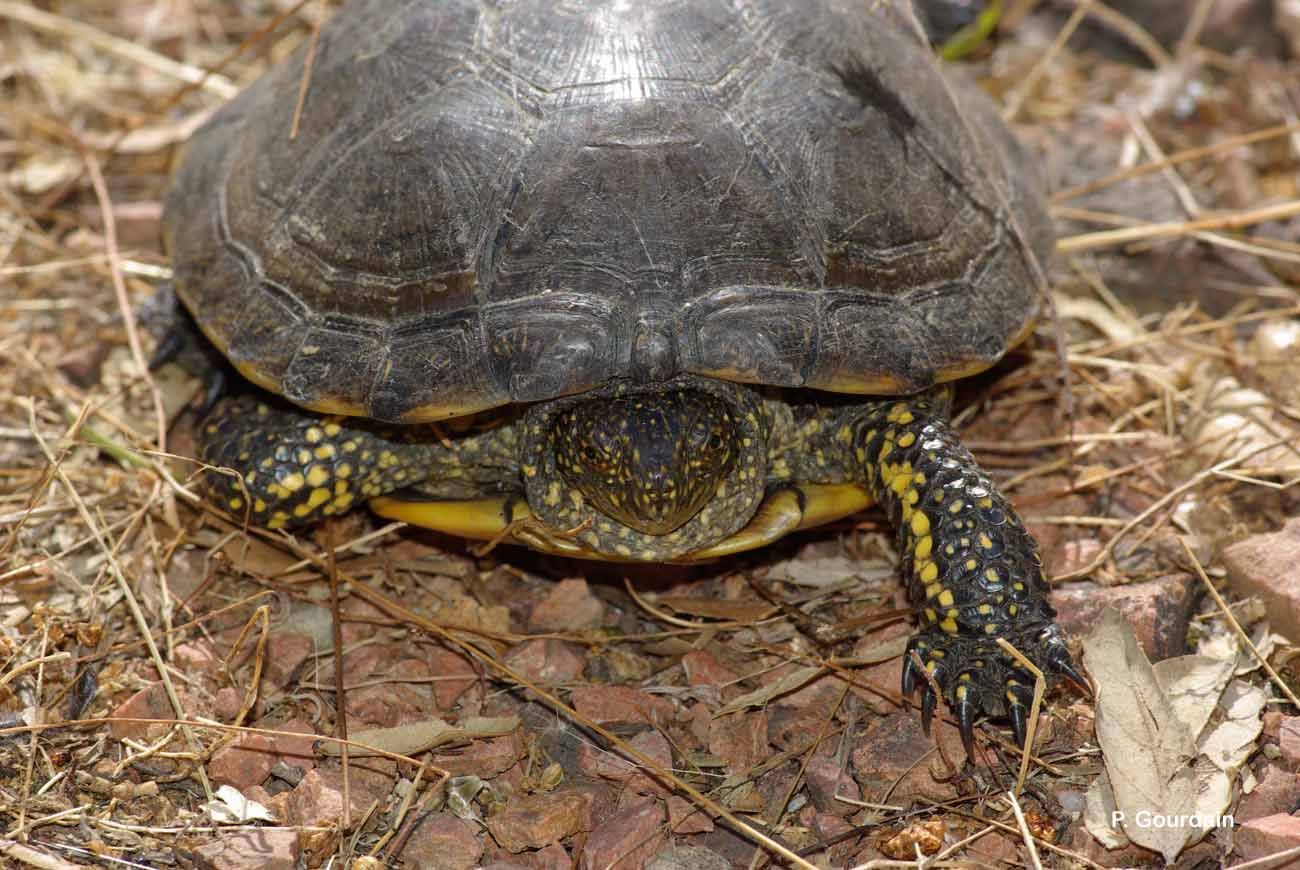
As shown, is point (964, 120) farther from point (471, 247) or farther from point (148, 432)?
point (148, 432)

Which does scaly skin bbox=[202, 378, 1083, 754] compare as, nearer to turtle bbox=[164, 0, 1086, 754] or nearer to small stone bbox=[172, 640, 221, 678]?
turtle bbox=[164, 0, 1086, 754]

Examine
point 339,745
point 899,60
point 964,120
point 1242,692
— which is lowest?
point 1242,692

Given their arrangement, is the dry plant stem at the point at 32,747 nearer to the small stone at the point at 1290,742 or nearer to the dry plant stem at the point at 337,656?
the dry plant stem at the point at 337,656

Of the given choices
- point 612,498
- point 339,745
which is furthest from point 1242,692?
point 339,745

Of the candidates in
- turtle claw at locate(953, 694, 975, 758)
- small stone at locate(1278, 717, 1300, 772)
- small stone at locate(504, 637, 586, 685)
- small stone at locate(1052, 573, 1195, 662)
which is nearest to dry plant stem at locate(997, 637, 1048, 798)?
turtle claw at locate(953, 694, 975, 758)

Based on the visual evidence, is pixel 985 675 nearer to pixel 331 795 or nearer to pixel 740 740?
pixel 740 740

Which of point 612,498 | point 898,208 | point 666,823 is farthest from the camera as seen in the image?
point 898,208

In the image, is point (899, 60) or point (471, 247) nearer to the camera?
point (471, 247)
